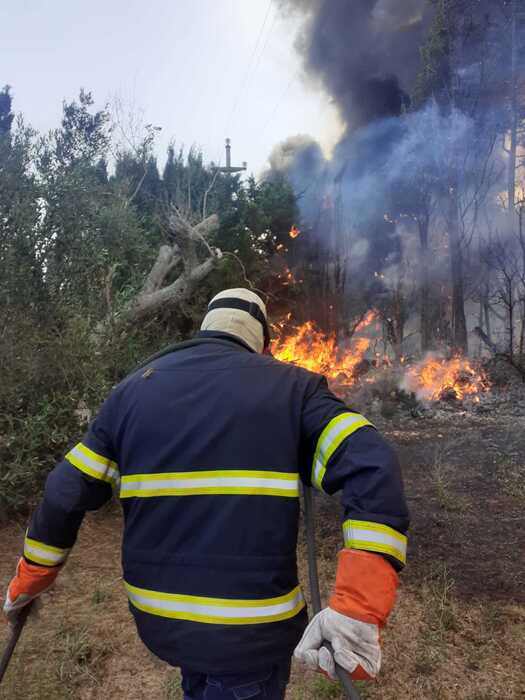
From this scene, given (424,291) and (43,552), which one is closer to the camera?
(43,552)

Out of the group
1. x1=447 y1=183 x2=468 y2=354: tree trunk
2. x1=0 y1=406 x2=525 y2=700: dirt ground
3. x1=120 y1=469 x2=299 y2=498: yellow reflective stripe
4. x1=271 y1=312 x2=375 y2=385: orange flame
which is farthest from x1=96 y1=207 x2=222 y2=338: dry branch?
x1=447 y1=183 x2=468 y2=354: tree trunk

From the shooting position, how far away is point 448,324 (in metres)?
17.2

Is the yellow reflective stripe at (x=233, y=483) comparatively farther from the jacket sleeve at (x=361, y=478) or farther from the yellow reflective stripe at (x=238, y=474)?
the jacket sleeve at (x=361, y=478)

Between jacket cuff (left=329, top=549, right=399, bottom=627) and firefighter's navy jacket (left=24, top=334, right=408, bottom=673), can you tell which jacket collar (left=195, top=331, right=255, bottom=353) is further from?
jacket cuff (left=329, top=549, right=399, bottom=627)

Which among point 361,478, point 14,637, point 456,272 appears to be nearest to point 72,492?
point 14,637

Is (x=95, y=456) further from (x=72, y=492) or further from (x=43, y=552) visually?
(x=43, y=552)

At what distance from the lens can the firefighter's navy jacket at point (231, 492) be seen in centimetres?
164

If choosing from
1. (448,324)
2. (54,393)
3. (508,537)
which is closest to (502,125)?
(448,324)

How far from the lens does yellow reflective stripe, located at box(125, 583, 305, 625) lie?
1643 millimetres

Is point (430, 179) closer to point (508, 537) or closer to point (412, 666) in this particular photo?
point (508, 537)

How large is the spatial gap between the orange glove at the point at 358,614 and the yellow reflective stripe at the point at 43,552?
1.03m

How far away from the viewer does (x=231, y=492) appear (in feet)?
5.42

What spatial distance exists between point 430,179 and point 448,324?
492 centimetres

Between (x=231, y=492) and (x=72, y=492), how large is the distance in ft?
2.11
